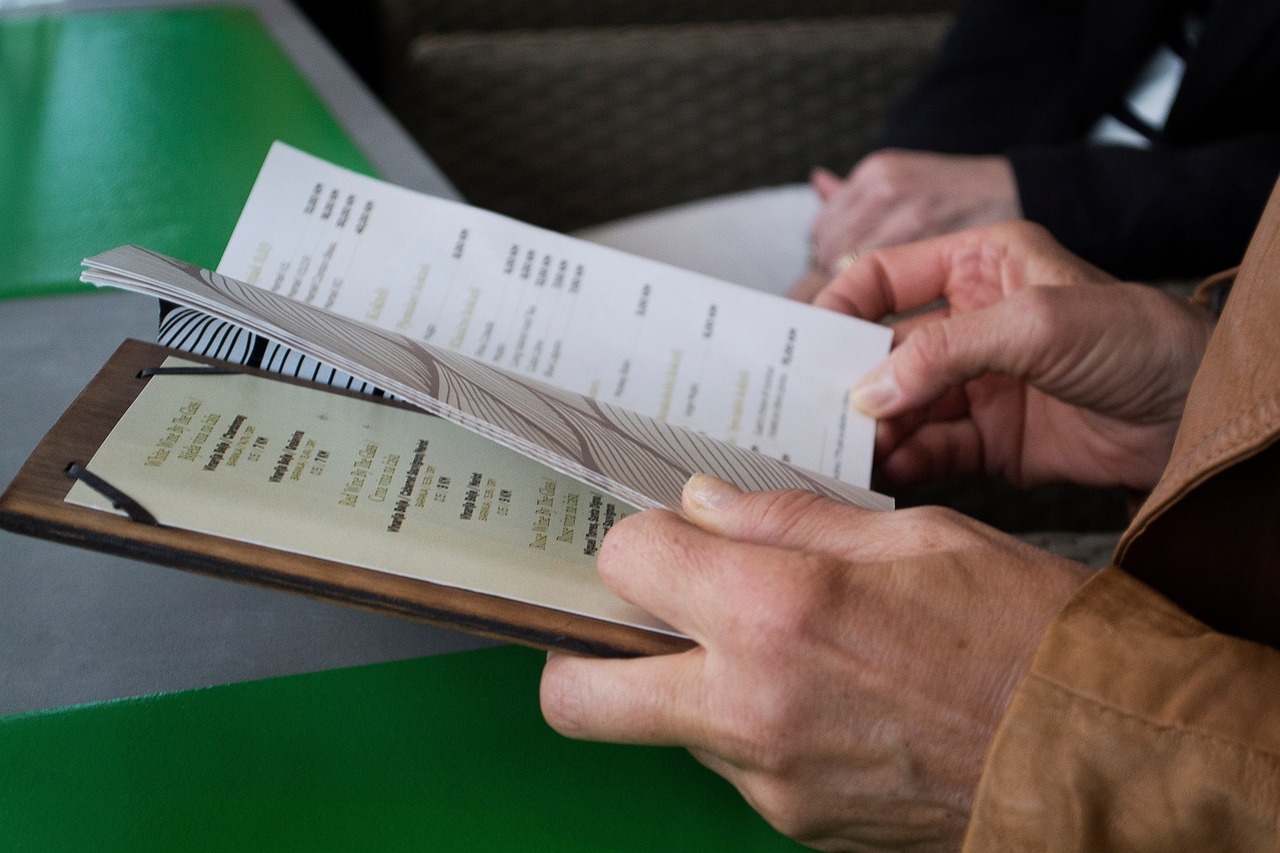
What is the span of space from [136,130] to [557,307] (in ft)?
1.56

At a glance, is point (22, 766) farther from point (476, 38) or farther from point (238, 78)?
point (476, 38)

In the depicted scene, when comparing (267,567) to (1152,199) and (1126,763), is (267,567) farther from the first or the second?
(1152,199)

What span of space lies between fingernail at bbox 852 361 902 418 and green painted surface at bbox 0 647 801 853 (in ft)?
0.87

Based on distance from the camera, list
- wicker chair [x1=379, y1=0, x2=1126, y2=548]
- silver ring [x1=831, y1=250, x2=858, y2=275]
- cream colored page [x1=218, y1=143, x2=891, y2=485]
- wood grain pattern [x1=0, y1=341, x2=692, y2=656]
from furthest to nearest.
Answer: wicker chair [x1=379, y1=0, x2=1126, y2=548]
silver ring [x1=831, y1=250, x2=858, y2=275]
cream colored page [x1=218, y1=143, x2=891, y2=485]
wood grain pattern [x1=0, y1=341, x2=692, y2=656]

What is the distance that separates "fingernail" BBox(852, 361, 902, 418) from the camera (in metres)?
0.65

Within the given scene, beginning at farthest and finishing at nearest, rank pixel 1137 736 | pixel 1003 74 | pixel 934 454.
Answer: pixel 1003 74 < pixel 934 454 < pixel 1137 736

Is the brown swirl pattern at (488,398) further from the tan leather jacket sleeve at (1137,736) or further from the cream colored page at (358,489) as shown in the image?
the tan leather jacket sleeve at (1137,736)

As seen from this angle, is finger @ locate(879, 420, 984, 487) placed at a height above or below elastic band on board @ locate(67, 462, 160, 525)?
above

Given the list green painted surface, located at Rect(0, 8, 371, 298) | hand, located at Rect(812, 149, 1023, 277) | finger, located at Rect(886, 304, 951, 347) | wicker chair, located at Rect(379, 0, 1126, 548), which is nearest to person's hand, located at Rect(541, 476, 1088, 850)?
finger, located at Rect(886, 304, 951, 347)

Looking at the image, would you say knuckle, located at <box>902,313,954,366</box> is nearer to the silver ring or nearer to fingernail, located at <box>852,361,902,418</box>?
fingernail, located at <box>852,361,902,418</box>

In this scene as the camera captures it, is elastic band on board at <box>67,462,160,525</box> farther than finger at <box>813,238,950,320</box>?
No

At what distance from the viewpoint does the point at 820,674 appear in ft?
1.34

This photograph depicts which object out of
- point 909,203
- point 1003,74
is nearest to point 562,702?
point 909,203

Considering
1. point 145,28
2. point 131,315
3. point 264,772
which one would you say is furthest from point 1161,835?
point 145,28
